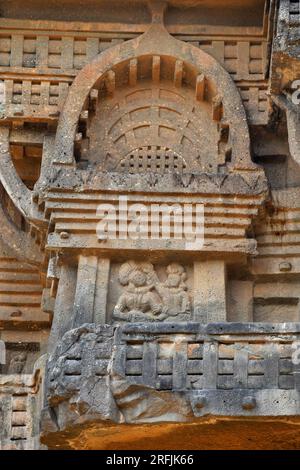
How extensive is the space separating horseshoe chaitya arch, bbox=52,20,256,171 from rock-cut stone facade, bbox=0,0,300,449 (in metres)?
0.02

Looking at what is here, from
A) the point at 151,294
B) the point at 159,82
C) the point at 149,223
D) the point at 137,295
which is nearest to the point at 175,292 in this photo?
the point at 151,294

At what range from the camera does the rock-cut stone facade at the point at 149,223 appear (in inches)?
510

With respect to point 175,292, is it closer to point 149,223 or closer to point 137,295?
point 137,295

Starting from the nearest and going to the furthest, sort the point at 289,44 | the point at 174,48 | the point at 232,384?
1. the point at 232,384
2. the point at 289,44
3. the point at 174,48

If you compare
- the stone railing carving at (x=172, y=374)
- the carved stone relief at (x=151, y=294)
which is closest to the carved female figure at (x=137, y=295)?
the carved stone relief at (x=151, y=294)

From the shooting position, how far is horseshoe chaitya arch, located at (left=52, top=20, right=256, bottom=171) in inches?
568

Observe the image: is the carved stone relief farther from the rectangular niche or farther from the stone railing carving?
the stone railing carving

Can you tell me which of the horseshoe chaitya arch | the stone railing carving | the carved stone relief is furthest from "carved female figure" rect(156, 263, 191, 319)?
the horseshoe chaitya arch

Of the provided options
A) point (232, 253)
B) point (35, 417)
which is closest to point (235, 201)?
point (232, 253)

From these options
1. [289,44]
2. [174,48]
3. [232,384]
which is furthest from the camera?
[174,48]

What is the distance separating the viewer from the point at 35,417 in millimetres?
13961

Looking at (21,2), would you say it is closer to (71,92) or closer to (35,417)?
(71,92)

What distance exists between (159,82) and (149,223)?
4.94 feet

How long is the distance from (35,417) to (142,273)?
1.49m
